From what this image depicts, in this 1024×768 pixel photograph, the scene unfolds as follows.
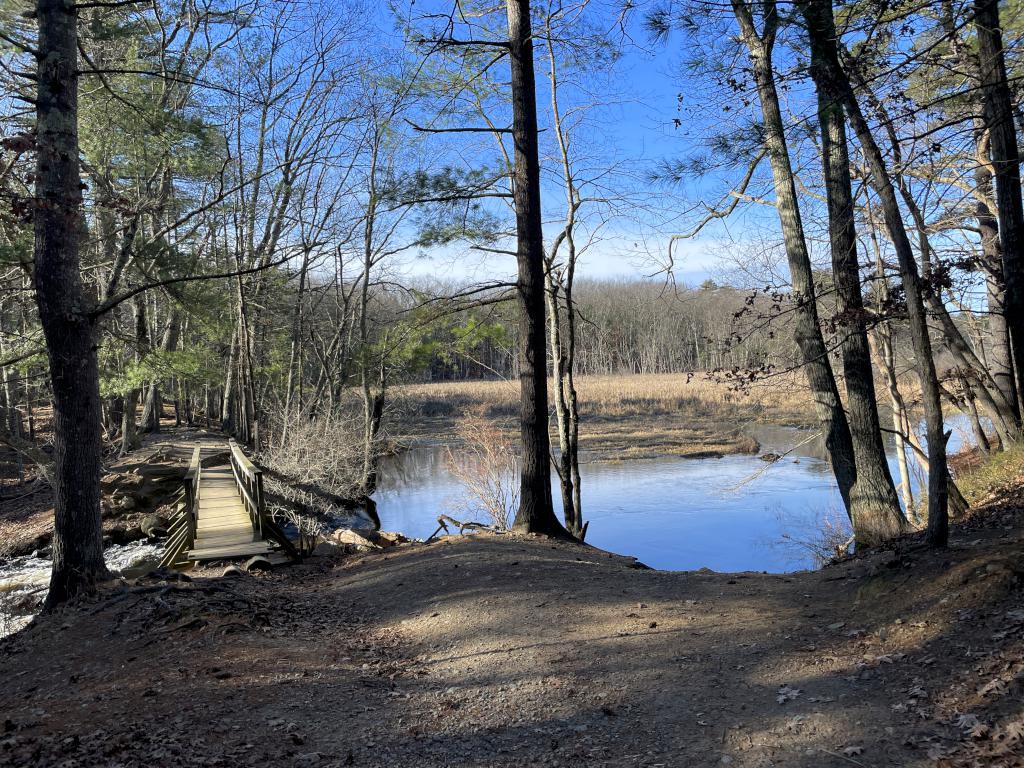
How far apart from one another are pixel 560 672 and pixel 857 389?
5.01m

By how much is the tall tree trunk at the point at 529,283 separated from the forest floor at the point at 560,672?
2.46 meters

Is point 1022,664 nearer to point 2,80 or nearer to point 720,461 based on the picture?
point 2,80

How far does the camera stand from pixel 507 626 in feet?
17.7

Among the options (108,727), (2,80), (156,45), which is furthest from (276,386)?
(108,727)

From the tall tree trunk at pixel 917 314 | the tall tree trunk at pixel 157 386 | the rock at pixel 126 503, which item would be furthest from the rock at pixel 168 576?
A: the tall tree trunk at pixel 157 386

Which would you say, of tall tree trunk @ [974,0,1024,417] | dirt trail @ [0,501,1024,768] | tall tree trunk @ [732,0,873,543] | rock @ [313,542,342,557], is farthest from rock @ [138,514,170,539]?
tall tree trunk @ [974,0,1024,417]

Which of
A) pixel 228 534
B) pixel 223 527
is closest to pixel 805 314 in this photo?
pixel 228 534

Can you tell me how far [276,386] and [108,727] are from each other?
90.2 ft

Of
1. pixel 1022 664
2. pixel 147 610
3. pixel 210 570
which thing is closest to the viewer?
pixel 1022 664

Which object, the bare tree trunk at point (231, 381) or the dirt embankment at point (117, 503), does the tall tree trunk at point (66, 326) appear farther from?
the bare tree trunk at point (231, 381)

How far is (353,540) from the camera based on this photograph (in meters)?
9.95

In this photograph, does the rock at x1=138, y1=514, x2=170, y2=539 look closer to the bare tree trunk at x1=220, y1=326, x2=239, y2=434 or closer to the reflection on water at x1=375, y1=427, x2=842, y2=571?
the reflection on water at x1=375, y1=427, x2=842, y2=571

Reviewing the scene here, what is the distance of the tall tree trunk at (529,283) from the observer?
357 inches

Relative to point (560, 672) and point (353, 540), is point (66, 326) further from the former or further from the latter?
point (560, 672)
